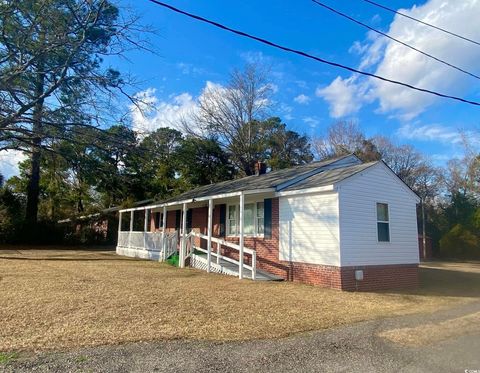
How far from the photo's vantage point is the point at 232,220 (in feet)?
56.4

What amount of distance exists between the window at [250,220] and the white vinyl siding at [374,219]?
12.8ft

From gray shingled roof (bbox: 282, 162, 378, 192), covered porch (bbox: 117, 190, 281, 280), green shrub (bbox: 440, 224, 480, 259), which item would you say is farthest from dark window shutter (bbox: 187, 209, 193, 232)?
green shrub (bbox: 440, 224, 480, 259)

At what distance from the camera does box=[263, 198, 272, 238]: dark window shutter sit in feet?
46.6

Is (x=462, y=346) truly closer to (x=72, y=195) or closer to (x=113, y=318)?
(x=113, y=318)

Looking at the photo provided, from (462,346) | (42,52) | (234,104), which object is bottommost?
(462,346)

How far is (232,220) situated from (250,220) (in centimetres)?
172

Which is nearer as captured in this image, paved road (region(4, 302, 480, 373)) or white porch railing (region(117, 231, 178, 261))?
paved road (region(4, 302, 480, 373))

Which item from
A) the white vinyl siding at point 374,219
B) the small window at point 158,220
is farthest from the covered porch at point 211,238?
the white vinyl siding at point 374,219

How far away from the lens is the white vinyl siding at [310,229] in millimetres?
11742

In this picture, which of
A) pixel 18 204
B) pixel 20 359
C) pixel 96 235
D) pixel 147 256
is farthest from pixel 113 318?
pixel 18 204

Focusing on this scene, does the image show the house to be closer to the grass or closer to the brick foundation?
the brick foundation

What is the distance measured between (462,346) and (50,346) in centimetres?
567

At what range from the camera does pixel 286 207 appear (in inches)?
530

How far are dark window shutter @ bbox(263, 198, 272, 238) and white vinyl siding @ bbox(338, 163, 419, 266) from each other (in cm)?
322
